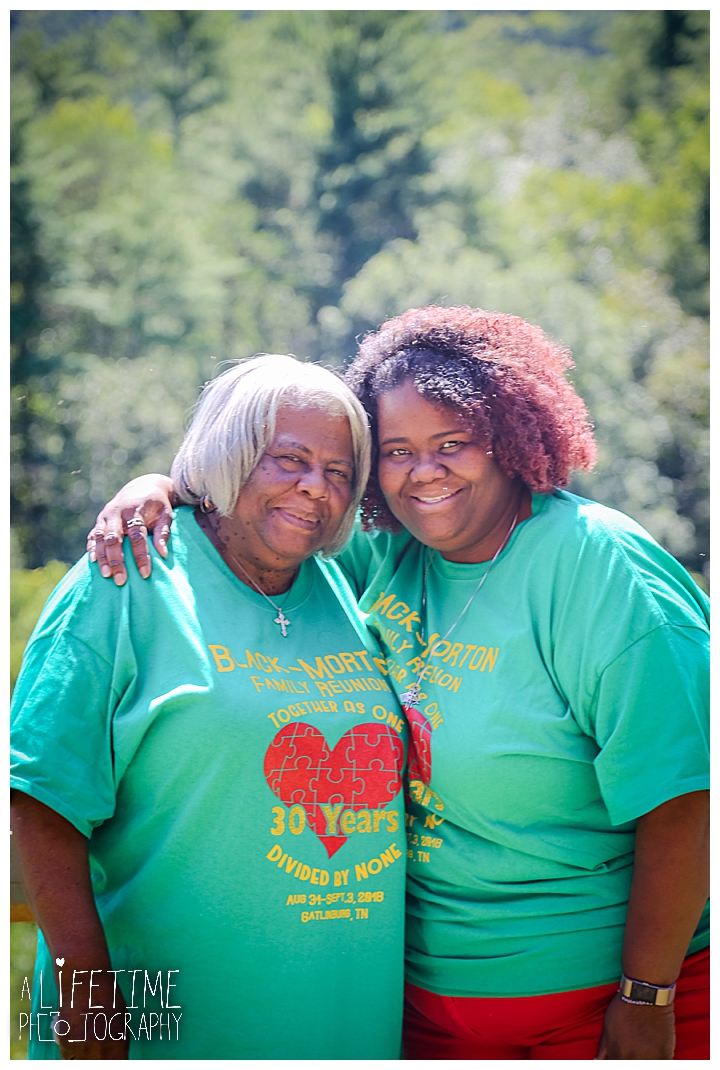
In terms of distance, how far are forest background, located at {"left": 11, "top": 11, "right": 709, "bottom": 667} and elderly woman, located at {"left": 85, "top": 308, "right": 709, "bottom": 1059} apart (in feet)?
12.3

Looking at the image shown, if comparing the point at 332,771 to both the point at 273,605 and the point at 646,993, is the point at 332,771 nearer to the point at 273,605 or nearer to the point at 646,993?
the point at 273,605

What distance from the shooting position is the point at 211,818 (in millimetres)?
1843

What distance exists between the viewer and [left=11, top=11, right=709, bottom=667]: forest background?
24.8ft

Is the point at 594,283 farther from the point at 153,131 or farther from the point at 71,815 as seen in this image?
the point at 71,815

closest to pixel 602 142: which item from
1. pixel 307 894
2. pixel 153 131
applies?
pixel 153 131

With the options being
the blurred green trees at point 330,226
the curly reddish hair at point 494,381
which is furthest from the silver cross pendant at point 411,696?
the blurred green trees at point 330,226

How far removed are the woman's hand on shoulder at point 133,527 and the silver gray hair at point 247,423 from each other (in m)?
0.10

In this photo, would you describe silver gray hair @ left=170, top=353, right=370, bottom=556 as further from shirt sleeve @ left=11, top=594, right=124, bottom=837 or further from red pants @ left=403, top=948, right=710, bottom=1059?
red pants @ left=403, top=948, right=710, bottom=1059

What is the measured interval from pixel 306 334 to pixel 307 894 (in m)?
9.74

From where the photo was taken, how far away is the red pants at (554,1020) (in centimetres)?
193

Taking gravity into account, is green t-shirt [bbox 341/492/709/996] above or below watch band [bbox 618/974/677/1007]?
above

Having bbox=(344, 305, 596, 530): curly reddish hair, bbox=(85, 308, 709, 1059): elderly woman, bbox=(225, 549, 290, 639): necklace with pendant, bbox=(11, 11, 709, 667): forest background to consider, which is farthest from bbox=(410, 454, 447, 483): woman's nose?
bbox=(11, 11, 709, 667): forest background

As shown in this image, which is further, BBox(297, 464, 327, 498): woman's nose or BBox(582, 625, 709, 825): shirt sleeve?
BBox(297, 464, 327, 498): woman's nose

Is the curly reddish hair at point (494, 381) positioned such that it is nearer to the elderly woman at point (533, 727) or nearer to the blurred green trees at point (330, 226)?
the elderly woman at point (533, 727)
